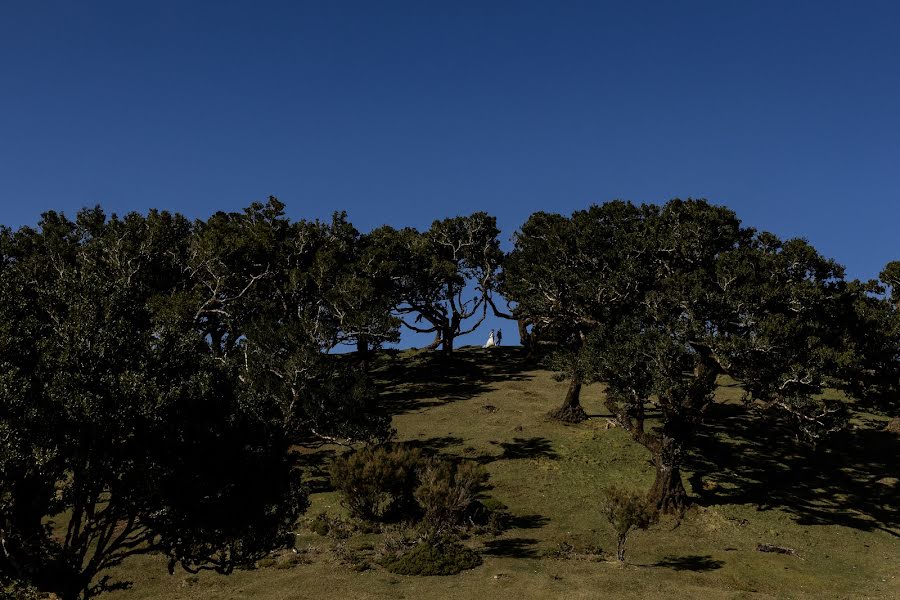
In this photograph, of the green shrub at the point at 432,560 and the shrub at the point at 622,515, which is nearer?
the green shrub at the point at 432,560

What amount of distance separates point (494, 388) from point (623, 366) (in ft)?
98.2

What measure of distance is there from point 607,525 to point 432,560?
1246 centimetres

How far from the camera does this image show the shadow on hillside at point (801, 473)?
38000 millimetres

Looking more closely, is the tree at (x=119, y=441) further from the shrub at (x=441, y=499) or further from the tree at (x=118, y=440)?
the shrub at (x=441, y=499)

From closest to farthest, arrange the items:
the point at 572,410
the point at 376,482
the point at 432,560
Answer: the point at 432,560 → the point at 376,482 → the point at 572,410

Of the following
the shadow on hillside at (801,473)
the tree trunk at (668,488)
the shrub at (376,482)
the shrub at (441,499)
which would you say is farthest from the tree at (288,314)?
the shadow on hillside at (801,473)

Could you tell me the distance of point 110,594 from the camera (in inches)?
971

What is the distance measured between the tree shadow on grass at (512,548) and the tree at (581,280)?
467 inches

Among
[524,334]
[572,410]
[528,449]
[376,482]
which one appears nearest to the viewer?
[376,482]

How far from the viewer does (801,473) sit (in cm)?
4369

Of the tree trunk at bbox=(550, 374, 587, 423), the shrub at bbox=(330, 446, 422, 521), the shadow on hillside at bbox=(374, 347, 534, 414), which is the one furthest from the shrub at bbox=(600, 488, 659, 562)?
the shadow on hillside at bbox=(374, 347, 534, 414)

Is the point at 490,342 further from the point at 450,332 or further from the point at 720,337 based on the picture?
the point at 720,337

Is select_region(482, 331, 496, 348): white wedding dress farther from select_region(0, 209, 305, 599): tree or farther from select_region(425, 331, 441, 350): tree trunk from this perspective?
select_region(0, 209, 305, 599): tree

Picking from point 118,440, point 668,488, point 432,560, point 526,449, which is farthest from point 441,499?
point 118,440
